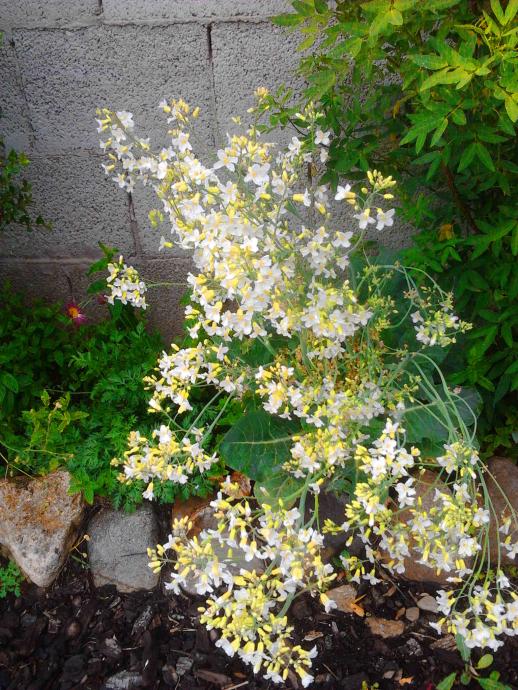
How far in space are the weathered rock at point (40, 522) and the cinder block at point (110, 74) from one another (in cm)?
147

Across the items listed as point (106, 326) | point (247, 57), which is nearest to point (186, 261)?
point (106, 326)

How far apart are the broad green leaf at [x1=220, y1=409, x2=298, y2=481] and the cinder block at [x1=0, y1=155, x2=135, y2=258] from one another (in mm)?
1240

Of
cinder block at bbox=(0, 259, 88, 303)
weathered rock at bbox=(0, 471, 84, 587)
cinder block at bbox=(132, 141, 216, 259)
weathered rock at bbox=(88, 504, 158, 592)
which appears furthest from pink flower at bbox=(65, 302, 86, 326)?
weathered rock at bbox=(88, 504, 158, 592)

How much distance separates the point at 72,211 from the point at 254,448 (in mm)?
1519

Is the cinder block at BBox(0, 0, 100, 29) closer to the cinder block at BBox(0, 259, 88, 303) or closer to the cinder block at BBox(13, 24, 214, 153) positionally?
the cinder block at BBox(13, 24, 214, 153)

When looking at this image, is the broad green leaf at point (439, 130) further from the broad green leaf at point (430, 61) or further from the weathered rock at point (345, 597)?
the weathered rock at point (345, 597)

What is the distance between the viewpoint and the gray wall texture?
2.53m

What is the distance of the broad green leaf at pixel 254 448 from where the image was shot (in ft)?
7.14

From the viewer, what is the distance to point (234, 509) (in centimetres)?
158

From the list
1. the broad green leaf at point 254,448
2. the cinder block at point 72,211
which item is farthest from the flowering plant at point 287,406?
the cinder block at point 72,211

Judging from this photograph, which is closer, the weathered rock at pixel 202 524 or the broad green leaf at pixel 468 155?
the broad green leaf at pixel 468 155

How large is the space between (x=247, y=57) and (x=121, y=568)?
200 cm

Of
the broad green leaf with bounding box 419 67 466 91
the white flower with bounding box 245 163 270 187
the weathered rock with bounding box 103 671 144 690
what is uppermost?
the broad green leaf with bounding box 419 67 466 91

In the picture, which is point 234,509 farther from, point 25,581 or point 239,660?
point 25,581
